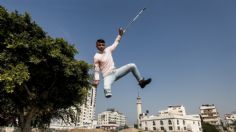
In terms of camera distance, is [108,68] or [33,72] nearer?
[108,68]

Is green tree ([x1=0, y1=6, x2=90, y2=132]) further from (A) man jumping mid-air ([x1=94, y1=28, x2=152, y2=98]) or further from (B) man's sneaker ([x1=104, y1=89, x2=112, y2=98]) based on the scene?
(B) man's sneaker ([x1=104, y1=89, x2=112, y2=98])

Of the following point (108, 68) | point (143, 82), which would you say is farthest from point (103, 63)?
point (143, 82)

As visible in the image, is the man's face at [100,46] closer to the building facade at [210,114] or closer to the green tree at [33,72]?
the green tree at [33,72]

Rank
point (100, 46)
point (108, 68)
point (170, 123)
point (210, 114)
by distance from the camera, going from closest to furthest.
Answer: point (108, 68) → point (100, 46) → point (170, 123) → point (210, 114)

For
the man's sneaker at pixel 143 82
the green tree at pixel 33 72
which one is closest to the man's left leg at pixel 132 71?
the man's sneaker at pixel 143 82

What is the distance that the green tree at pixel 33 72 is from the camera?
66.4 feet

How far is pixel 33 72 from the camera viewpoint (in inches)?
867

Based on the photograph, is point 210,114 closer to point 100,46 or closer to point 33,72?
point 33,72

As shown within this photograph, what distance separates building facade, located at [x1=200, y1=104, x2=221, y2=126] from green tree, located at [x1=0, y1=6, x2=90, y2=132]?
12401 centimetres

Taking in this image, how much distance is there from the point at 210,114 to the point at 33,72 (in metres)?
131

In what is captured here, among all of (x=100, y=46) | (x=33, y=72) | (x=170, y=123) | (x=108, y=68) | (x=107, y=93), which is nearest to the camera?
(x=107, y=93)

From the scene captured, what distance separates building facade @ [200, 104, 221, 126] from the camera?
132 metres

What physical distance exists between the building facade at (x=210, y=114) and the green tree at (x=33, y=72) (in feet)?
407

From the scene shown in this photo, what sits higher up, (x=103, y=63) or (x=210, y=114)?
(x=210, y=114)
